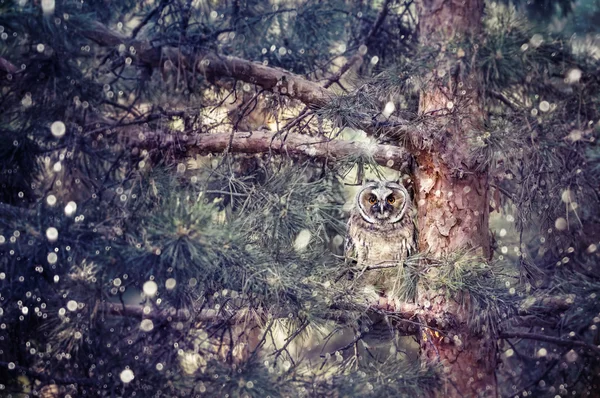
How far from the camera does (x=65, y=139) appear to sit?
223 cm

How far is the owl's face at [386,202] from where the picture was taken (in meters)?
3.19

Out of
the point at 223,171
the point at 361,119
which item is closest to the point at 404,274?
the point at 361,119

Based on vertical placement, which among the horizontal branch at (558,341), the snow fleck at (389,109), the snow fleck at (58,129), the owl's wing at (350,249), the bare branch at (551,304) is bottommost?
the owl's wing at (350,249)

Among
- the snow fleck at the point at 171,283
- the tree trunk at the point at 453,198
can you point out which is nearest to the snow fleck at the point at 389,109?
the tree trunk at the point at 453,198

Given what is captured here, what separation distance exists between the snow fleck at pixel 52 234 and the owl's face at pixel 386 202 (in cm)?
169

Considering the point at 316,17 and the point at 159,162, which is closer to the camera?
the point at 159,162

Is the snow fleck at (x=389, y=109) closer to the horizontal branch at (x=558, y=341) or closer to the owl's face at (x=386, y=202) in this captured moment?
the owl's face at (x=386, y=202)

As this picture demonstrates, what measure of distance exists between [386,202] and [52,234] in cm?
173

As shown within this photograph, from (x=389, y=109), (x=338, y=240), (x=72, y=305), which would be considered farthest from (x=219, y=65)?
(x=338, y=240)

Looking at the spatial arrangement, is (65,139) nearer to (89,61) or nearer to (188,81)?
(89,61)

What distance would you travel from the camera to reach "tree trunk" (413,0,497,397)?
2584mm

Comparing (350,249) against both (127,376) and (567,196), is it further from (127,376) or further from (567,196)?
(127,376)

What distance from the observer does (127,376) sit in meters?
2.09

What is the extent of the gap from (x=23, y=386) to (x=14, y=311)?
442 millimetres
